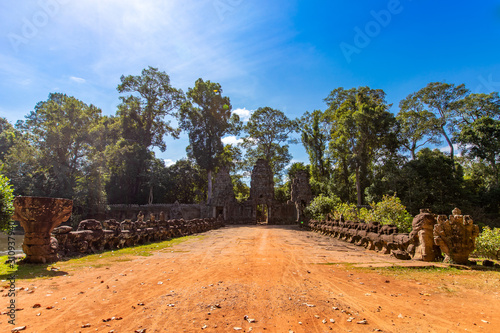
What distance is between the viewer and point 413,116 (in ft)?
99.8

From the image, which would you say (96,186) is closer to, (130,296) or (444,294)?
(130,296)

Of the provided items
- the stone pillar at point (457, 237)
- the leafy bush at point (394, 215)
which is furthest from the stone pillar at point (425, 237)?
the leafy bush at point (394, 215)

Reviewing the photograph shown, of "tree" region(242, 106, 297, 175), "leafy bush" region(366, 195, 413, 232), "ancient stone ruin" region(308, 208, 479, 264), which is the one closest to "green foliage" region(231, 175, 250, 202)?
"tree" region(242, 106, 297, 175)

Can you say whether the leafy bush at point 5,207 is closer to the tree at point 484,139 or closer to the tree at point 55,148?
the tree at point 55,148

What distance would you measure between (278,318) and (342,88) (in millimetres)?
38586

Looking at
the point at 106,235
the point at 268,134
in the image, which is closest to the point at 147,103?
the point at 268,134

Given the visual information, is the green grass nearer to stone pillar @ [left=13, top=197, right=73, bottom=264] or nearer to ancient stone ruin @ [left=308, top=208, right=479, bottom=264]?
stone pillar @ [left=13, top=197, right=73, bottom=264]

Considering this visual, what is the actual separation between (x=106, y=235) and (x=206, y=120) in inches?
1185

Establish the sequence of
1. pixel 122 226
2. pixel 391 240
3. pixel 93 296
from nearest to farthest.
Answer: pixel 93 296 → pixel 391 240 → pixel 122 226

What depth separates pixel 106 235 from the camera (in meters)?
9.38

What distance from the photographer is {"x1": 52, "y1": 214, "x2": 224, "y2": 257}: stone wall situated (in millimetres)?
7859

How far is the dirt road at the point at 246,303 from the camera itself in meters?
3.30

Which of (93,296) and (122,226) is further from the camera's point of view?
(122,226)

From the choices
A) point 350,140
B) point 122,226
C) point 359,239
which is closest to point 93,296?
point 122,226
